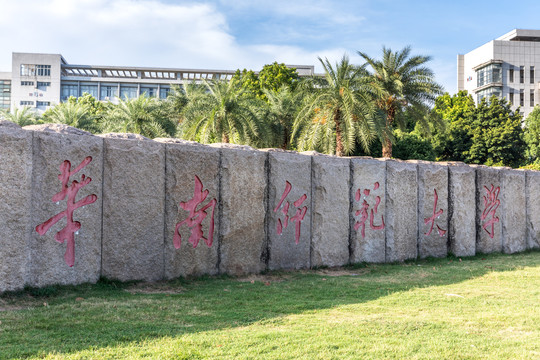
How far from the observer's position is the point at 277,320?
16.3ft

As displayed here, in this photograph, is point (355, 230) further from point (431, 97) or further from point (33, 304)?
point (431, 97)

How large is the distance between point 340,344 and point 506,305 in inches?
113

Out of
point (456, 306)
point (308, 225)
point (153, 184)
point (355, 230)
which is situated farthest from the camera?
point (355, 230)

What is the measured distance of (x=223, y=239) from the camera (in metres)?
7.48

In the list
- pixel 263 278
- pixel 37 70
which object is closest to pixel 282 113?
pixel 263 278

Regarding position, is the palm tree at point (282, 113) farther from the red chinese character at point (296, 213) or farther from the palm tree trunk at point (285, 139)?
the red chinese character at point (296, 213)

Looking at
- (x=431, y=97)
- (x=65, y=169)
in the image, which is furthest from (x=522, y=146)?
(x=65, y=169)

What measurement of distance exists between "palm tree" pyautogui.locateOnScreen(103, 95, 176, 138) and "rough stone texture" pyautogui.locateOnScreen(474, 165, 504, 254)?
1506 centimetres

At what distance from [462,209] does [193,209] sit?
6.71 meters

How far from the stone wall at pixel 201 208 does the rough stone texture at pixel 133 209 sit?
0.04 feet

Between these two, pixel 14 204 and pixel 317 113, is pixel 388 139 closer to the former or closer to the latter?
pixel 317 113

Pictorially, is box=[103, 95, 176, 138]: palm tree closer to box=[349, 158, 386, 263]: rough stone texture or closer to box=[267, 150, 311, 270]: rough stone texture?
box=[349, 158, 386, 263]: rough stone texture

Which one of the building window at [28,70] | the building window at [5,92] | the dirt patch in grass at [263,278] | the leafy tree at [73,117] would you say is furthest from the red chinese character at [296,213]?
the building window at [5,92]

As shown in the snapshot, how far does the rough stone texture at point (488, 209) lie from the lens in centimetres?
1161
